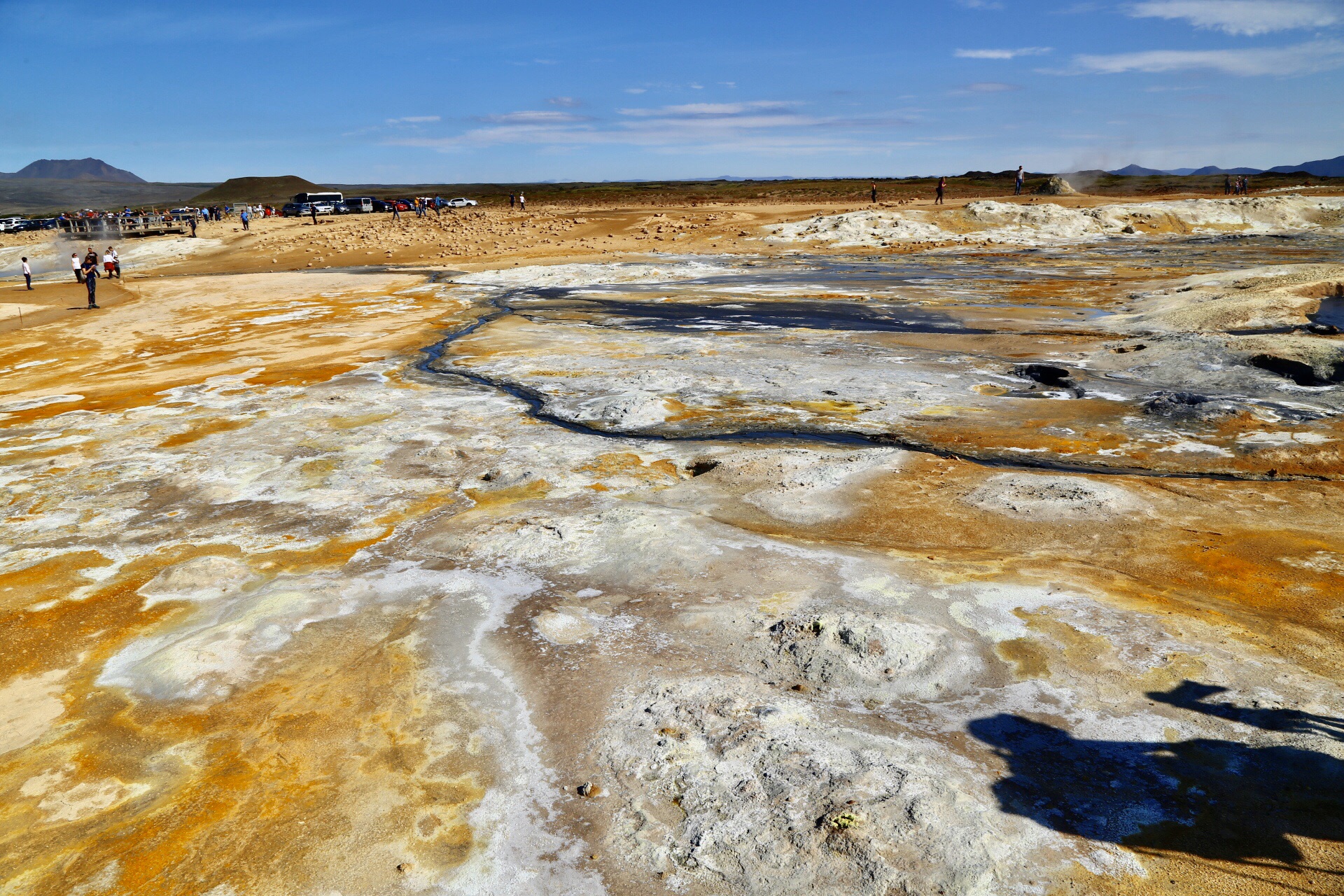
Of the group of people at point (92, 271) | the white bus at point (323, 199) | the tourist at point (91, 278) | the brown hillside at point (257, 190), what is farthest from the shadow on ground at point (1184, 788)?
the brown hillside at point (257, 190)

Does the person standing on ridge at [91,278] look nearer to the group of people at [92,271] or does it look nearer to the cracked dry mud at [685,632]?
the group of people at [92,271]

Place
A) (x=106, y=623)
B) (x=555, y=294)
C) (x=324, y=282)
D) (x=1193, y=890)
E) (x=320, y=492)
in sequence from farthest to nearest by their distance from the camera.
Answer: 1. (x=324, y=282)
2. (x=555, y=294)
3. (x=320, y=492)
4. (x=106, y=623)
5. (x=1193, y=890)

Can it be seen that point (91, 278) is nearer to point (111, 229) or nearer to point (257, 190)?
point (111, 229)

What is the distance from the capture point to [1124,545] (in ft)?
22.3

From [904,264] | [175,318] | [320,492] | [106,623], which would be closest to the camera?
[106,623]

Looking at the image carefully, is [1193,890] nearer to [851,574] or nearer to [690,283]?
[851,574]

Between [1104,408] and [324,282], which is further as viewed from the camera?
[324,282]

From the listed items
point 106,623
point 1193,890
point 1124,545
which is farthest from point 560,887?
point 1124,545

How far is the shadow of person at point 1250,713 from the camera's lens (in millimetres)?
4426

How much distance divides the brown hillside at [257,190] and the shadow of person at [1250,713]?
9723 centimetres

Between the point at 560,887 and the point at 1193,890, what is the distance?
260 centimetres

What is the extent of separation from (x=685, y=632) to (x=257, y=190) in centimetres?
11718

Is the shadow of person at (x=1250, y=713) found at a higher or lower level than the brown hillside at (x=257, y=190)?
lower

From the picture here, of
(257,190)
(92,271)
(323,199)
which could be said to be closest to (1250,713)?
(92,271)
